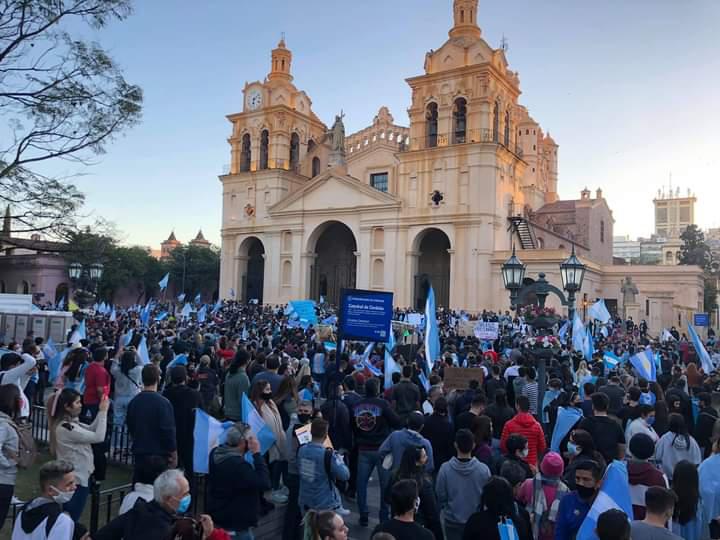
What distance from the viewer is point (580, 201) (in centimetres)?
5241

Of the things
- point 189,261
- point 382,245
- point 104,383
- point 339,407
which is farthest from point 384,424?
point 189,261

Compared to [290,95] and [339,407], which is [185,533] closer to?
[339,407]

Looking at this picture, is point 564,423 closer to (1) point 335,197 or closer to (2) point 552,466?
(2) point 552,466

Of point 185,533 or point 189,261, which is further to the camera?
point 189,261

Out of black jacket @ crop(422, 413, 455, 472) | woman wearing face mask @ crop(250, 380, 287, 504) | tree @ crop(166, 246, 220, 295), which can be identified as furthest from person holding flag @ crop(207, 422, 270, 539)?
tree @ crop(166, 246, 220, 295)

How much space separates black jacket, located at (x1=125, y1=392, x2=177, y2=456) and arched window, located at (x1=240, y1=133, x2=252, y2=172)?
45.3 m

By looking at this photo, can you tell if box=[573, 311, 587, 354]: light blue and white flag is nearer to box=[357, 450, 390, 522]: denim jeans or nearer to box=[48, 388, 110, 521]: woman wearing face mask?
box=[357, 450, 390, 522]: denim jeans

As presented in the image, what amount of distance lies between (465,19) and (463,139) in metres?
8.62

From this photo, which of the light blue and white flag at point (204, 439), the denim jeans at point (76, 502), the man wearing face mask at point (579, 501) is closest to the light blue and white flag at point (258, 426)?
the light blue and white flag at point (204, 439)

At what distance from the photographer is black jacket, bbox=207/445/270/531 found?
480 cm

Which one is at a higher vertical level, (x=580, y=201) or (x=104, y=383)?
(x=580, y=201)

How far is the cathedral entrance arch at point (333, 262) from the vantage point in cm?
4512

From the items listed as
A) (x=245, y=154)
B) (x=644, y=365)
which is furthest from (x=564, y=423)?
(x=245, y=154)

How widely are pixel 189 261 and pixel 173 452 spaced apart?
58428mm
